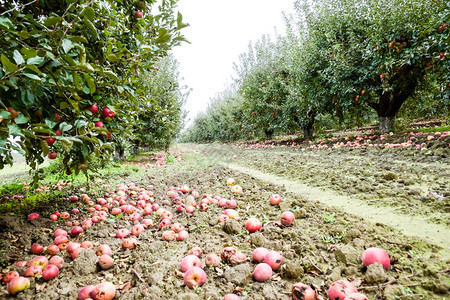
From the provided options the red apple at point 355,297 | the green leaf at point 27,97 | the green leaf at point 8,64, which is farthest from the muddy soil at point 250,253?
the green leaf at point 8,64

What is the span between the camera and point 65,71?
1709 millimetres

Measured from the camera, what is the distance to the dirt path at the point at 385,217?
2.21m

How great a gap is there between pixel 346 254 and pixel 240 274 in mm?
1021

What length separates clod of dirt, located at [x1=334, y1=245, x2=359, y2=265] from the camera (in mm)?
1979

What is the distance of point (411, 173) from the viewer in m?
4.24

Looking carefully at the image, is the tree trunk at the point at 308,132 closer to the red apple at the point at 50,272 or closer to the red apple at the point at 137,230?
the red apple at the point at 137,230

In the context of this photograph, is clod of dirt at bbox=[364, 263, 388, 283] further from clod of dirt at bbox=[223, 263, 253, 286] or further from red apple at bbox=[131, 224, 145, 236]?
red apple at bbox=[131, 224, 145, 236]

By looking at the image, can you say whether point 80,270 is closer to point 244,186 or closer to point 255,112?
point 244,186

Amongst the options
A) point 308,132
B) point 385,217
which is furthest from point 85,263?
point 308,132

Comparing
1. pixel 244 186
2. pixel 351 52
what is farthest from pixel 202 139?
pixel 244 186

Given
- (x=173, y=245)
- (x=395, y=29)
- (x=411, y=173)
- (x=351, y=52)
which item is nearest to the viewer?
(x=173, y=245)

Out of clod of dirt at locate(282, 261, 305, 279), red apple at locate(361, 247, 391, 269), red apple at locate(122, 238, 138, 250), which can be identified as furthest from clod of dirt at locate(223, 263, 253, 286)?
red apple at locate(122, 238, 138, 250)

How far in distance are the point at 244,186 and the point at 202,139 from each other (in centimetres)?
4279

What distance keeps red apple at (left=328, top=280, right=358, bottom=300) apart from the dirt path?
3.44 feet
